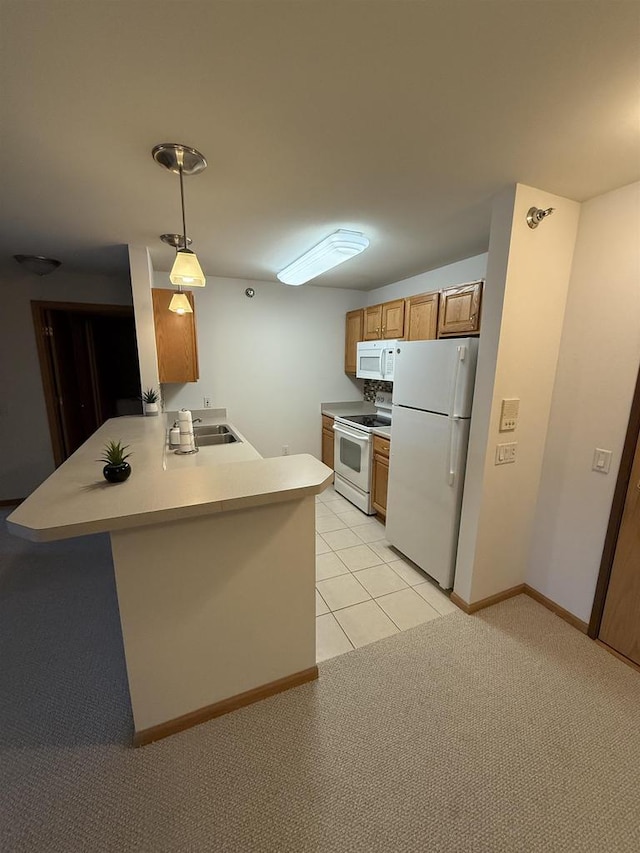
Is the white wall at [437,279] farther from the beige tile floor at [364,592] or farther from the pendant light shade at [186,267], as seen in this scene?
the beige tile floor at [364,592]

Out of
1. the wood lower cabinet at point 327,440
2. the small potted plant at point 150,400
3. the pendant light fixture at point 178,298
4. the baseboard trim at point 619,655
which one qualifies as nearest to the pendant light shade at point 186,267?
the pendant light fixture at point 178,298

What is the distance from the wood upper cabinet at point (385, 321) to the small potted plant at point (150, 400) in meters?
2.32

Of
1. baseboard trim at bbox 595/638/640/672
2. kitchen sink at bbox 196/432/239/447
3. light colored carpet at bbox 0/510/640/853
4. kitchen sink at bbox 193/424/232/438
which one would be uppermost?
kitchen sink at bbox 193/424/232/438

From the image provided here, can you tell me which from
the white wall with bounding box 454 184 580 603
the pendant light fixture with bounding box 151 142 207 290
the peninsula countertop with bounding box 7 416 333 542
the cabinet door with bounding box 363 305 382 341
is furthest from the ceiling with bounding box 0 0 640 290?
the cabinet door with bounding box 363 305 382 341

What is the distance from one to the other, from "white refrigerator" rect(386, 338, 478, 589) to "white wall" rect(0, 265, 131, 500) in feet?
10.8

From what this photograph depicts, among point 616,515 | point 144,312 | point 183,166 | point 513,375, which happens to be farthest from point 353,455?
point 183,166

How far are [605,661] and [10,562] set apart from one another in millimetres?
4146

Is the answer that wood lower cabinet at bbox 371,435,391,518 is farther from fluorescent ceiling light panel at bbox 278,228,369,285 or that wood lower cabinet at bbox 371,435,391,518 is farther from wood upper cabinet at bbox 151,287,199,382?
wood upper cabinet at bbox 151,287,199,382

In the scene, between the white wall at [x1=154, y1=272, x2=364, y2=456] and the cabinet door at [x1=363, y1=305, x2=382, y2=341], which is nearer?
the cabinet door at [x1=363, y1=305, x2=382, y2=341]

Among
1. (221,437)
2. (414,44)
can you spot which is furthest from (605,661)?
(221,437)

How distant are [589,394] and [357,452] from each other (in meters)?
2.09

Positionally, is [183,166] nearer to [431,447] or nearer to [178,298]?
[178,298]

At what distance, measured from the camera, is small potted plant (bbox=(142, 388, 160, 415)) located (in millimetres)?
3061

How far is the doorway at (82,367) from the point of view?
3602mm
